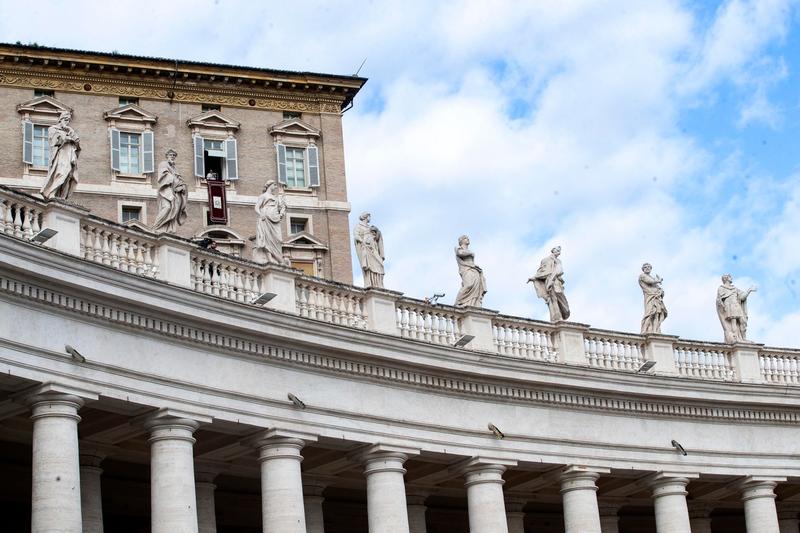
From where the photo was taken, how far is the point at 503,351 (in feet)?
144

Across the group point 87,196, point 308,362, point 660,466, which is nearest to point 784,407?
point 660,466

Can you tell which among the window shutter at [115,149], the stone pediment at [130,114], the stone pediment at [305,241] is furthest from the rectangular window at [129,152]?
the stone pediment at [305,241]

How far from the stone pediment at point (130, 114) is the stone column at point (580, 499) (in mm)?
43605

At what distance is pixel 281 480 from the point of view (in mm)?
37000

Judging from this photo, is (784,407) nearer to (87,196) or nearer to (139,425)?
(139,425)

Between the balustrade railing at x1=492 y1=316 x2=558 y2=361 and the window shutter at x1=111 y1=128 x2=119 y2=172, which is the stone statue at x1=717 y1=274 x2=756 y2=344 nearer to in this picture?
the balustrade railing at x1=492 y1=316 x2=558 y2=361

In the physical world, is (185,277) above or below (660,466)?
above

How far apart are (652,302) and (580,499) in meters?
A: 7.43

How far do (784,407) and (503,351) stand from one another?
373 inches

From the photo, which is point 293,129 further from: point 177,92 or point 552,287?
point 552,287

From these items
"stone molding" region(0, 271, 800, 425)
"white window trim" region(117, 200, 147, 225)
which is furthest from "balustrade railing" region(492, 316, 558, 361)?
"white window trim" region(117, 200, 147, 225)

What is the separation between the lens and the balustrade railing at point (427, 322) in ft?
137

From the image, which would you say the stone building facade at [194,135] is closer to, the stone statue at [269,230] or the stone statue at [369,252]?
the stone statue at [369,252]

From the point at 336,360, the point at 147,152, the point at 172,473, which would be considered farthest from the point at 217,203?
the point at 172,473
